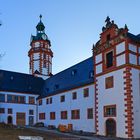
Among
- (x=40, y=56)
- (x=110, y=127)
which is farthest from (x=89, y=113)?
(x=40, y=56)

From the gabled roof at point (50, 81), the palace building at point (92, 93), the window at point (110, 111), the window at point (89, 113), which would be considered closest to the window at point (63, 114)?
the palace building at point (92, 93)

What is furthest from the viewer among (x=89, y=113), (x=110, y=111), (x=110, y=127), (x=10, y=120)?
(x=10, y=120)

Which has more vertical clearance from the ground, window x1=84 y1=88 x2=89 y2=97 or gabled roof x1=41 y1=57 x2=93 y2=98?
gabled roof x1=41 y1=57 x2=93 y2=98

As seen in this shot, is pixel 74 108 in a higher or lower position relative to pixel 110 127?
higher

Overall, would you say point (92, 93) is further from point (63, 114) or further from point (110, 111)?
point (63, 114)

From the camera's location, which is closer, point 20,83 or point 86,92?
point 86,92

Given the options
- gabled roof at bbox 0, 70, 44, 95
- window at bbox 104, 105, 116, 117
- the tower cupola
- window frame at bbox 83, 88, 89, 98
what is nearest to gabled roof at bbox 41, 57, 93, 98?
window frame at bbox 83, 88, 89, 98

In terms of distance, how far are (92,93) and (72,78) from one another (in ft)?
32.4

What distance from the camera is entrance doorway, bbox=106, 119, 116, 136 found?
34141 millimetres

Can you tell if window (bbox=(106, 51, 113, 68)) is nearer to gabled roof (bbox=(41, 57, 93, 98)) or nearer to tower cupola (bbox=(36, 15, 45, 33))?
gabled roof (bbox=(41, 57, 93, 98))

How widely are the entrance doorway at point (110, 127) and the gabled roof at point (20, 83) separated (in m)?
28.8

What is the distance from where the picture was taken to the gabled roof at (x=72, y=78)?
45116 mm

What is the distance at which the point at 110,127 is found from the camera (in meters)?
34.8

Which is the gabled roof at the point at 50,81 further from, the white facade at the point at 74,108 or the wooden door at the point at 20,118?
the wooden door at the point at 20,118
